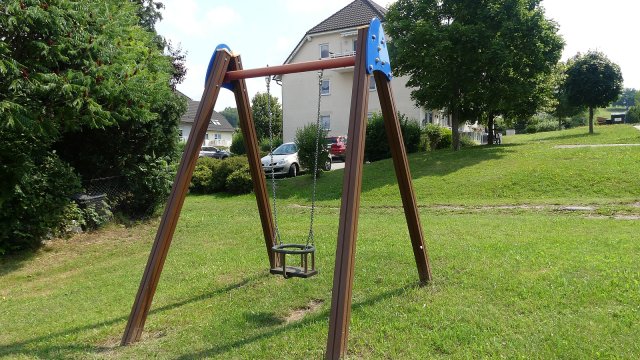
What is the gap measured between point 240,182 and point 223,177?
3.30 feet

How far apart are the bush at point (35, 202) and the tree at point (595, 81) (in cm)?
2613

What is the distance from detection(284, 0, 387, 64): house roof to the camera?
3262cm

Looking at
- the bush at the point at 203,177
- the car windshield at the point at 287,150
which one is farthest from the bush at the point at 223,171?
the car windshield at the point at 287,150

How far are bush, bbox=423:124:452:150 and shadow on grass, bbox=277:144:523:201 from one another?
4478 mm

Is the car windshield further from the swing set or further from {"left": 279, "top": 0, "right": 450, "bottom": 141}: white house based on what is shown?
the swing set

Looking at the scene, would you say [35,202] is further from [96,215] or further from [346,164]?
[346,164]

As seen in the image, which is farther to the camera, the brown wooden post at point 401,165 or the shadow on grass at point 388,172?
the shadow on grass at point 388,172

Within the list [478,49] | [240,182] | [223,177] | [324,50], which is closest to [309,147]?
[240,182]

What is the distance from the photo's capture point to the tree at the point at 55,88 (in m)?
7.55

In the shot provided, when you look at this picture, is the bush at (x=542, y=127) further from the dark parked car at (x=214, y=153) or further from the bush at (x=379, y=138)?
the bush at (x=379, y=138)


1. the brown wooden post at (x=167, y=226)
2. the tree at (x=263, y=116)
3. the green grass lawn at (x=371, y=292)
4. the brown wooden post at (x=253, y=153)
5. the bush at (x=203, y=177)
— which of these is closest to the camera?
the green grass lawn at (x=371, y=292)

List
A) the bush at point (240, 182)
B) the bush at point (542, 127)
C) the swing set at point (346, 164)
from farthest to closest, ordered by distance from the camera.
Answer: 1. the bush at point (542, 127)
2. the bush at point (240, 182)
3. the swing set at point (346, 164)

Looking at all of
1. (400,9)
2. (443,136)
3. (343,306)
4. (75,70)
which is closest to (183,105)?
(75,70)

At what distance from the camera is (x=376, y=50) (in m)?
4.32
